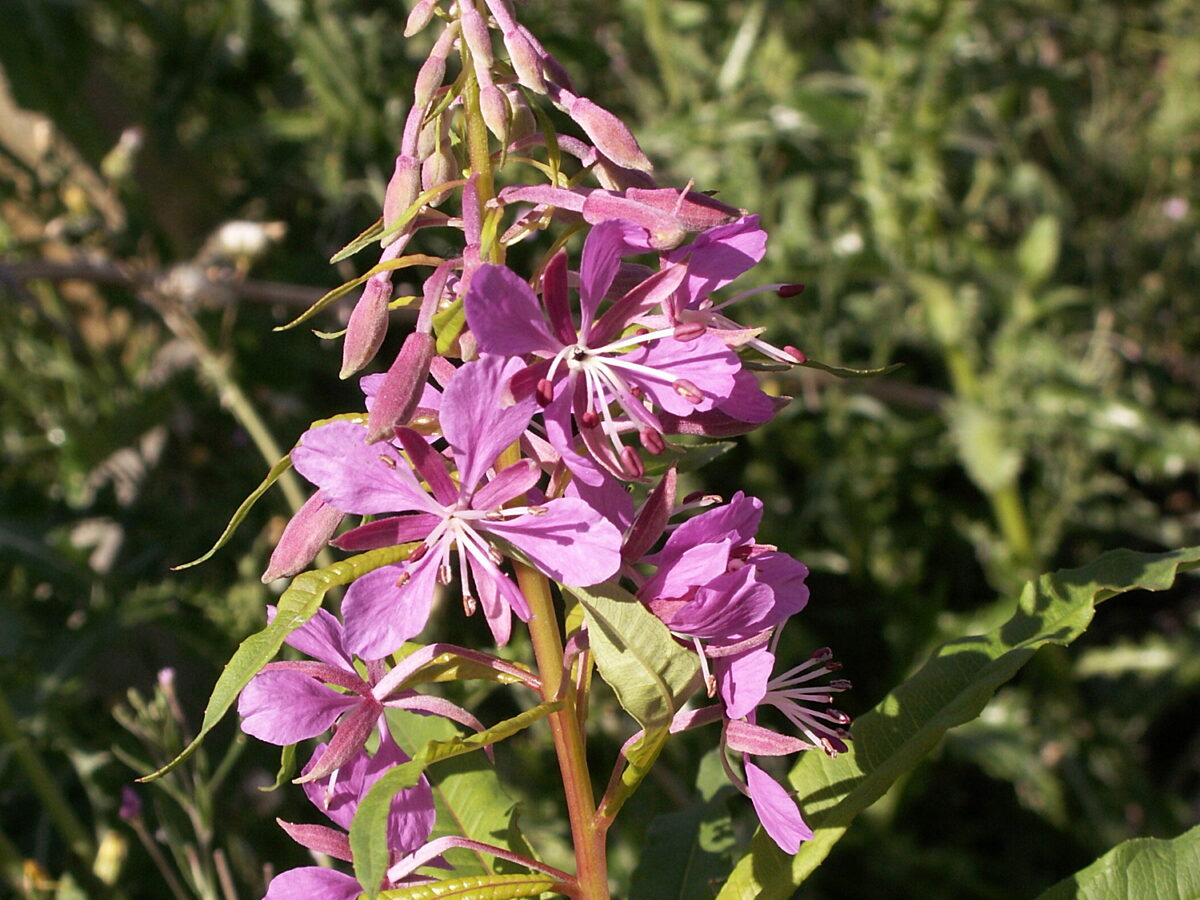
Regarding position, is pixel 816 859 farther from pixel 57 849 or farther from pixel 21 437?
pixel 21 437

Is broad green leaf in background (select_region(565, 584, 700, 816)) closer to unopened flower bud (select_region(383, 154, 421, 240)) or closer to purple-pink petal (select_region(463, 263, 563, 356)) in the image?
purple-pink petal (select_region(463, 263, 563, 356))

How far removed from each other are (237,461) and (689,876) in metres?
2.18

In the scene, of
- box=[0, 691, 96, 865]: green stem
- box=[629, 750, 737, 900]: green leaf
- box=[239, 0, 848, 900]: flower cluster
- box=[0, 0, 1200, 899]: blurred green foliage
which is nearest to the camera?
box=[239, 0, 848, 900]: flower cluster

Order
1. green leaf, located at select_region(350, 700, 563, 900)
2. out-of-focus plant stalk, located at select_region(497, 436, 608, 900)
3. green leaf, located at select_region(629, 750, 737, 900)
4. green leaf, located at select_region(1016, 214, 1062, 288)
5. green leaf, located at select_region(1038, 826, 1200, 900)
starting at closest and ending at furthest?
green leaf, located at select_region(350, 700, 563, 900) → out-of-focus plant stalk, located at select_region(497, 436, 608, 900) → green leaf, located at select_region(1038, 826, 1200, 900) → green leaf, located at select_region(629, 750, 737, 900) → green leaf, located at select_region(1016, 214, 1062, 288)

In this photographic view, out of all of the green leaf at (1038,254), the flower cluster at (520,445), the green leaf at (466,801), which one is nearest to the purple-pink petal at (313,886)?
the flower cluster at (520,445)

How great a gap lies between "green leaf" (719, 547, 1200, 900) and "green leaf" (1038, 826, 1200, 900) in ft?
0.82

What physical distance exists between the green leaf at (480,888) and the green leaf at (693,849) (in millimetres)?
354

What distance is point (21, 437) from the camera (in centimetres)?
340

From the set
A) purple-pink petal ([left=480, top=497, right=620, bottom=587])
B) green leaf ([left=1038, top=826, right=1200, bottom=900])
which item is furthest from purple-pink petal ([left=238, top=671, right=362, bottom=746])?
green leaf ([left=1038, top=826, right=1200, bottom=900])

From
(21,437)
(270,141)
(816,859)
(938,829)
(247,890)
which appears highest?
(270,141)

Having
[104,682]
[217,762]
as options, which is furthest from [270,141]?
[217,762]

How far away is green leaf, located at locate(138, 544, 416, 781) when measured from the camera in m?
0.92

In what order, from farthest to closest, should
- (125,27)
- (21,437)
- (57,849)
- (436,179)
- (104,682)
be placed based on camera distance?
(125,27) < (21,437) < (104,682) < (57,849) < (436,179)

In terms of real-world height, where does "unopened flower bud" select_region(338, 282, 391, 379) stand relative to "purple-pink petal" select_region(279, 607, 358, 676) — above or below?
above
